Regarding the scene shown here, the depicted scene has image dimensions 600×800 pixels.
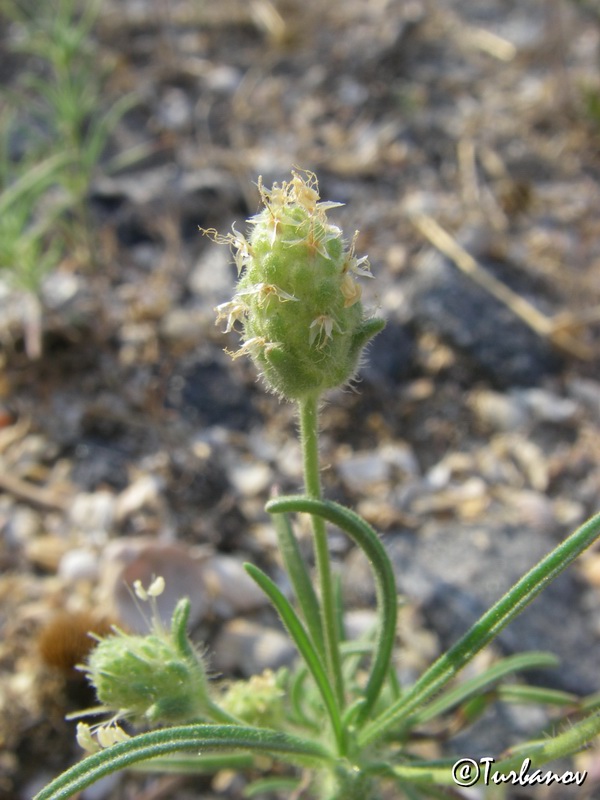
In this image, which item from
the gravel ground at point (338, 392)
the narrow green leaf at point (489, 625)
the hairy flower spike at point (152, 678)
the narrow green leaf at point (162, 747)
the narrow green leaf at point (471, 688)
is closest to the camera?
the narrow green leaf at point (162, 747)

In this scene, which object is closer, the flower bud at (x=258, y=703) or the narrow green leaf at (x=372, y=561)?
the narrow green leaf at (x=372, y=561)

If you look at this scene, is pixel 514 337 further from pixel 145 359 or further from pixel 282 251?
pixel 282 251

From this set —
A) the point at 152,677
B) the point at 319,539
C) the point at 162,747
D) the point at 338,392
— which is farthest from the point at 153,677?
the point at 338,392

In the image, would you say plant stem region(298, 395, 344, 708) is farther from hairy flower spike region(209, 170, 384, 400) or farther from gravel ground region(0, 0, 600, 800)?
gravel ground region(0, 0, 600, 800)

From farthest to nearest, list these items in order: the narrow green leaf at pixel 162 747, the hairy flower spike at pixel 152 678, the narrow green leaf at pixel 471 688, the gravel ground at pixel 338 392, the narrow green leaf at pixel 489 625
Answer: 1. the gravel ground at pixel 338 392
2. the narrow green leaf at pixel 471 688
3. the hairy flower spike at pixel 152 678
4. the narrow green leaf at pixel 489 625
5. the narrow green leaf at pixel 162 747

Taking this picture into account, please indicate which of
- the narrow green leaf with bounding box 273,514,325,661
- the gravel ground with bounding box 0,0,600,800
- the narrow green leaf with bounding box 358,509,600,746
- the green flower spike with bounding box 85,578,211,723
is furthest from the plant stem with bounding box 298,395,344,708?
the gravel ground with bounding box 0,0,600,800

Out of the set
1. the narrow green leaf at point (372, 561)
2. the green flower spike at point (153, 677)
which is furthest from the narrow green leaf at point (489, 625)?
the green flower spike at point (153, 677)

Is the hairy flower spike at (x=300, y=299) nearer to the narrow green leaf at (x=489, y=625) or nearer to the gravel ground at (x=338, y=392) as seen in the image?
the narrow green leaf at (x=489, y=625)
